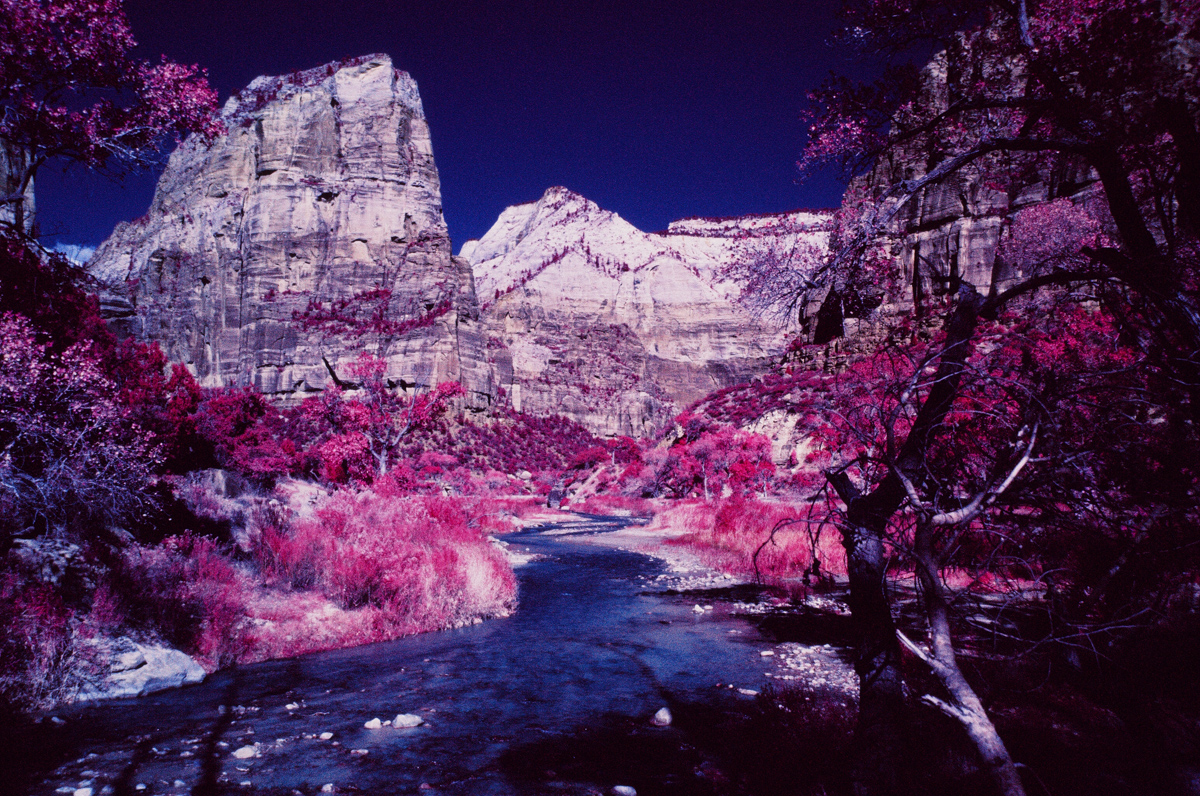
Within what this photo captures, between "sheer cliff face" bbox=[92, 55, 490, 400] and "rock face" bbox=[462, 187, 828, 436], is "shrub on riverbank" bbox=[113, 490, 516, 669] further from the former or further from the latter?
"rock face" bbox=[462, 187, 828, 436]

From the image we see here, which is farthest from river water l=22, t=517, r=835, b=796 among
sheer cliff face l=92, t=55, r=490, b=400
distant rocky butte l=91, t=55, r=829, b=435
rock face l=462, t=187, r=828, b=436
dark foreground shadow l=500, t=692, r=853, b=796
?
rock face l=462, t=187, r=828, b=436

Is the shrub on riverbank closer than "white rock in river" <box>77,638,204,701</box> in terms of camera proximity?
No

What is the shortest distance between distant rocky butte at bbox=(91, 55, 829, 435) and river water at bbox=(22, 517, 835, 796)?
48.0 m

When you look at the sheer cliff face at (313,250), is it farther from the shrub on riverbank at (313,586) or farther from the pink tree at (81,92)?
the pink tree at (81,92)

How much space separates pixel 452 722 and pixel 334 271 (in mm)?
77767

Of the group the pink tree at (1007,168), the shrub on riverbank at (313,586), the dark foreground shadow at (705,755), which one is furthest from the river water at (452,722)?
the pink tree at (1007,168)

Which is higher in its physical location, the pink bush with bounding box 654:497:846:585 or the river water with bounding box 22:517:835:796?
the river water with bounding box 22:517:835:796

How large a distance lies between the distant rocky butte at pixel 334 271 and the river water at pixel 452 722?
48.0m

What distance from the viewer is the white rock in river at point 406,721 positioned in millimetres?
6211

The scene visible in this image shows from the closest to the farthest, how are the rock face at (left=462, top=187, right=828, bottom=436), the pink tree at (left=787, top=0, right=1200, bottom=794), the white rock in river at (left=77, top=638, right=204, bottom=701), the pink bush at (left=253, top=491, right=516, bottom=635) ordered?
the pink tree at (left=787, top=0, right=1200, bottom=794) → the white rock in river at (left=77, top=638, right=204, bottom=701) → the pink bush at (left=253, top=491, right=516, bottom=635) → the rock face at (left=462, top=187, right=828, bottom=436)

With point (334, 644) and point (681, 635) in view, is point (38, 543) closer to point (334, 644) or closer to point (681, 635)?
point (334, 644)

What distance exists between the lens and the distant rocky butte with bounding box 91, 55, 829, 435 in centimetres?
6900

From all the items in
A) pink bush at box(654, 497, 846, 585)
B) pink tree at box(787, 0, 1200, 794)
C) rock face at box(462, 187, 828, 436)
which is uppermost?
rock face at box(462, 187, 828, 436)

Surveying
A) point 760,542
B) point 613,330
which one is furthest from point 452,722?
point 613,330
